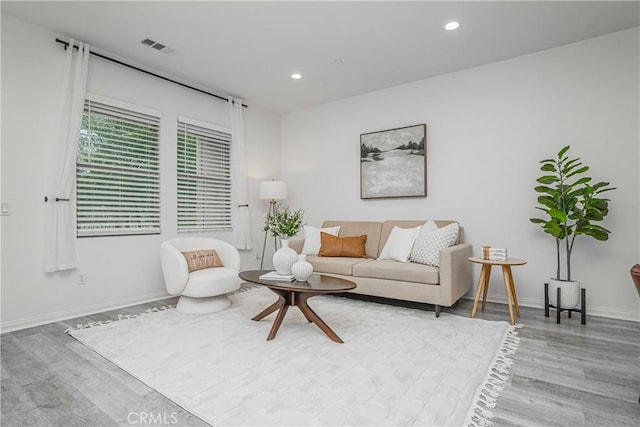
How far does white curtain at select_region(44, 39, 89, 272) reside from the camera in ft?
10.4

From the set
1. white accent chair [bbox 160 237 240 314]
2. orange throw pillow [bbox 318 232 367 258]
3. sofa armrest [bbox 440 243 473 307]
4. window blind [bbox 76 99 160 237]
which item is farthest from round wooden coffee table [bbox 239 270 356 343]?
window blind [bbox 76 99 160 237]

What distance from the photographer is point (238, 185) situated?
16.3 feet

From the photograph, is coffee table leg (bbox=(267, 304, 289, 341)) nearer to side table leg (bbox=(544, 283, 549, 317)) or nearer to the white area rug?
the white area rug

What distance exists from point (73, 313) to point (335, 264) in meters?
2.69

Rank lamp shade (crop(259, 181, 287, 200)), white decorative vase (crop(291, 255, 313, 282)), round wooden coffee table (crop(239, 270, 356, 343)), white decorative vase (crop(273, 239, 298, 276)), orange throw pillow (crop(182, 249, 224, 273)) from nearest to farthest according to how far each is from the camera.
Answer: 1. round wooden coffee table (crop(239, 270, 356, 343))
2. white decorative vase (crop(291, 255, 313, 282))
3. white decorative vase (crop(273, 239, 298, 276))
4. orange throw pillow (crop(182, 249, 224, 273))
5. lamp shade (crop(259, 181, 287, 200))

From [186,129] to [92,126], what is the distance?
1129 millimetres

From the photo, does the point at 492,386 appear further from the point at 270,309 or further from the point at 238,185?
the point at 238,185

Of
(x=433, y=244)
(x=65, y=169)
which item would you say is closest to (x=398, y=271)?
(x=433, y=244)

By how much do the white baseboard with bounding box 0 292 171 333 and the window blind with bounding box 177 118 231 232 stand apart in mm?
913

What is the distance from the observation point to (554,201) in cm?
318

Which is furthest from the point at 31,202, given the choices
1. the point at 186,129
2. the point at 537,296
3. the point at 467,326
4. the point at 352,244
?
the point at 537,296

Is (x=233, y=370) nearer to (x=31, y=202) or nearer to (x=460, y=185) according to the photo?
(x=31, y=202)

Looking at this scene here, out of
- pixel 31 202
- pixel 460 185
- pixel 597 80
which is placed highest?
pixel 597 80

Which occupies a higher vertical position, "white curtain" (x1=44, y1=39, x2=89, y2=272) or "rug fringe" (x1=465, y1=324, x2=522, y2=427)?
"white curtain" (x1=44, y1=39, x2=89, y2=272)
